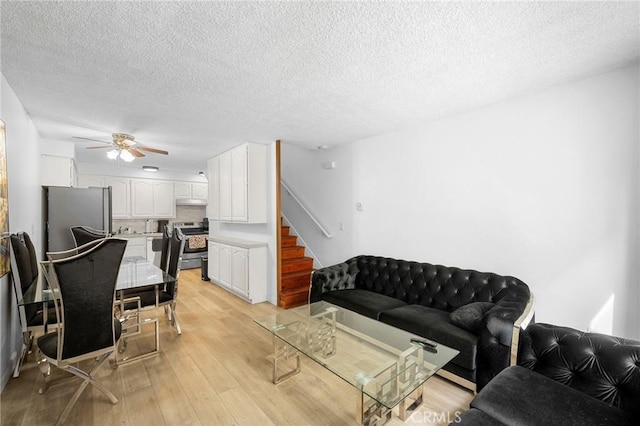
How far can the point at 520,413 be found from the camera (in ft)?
4.46

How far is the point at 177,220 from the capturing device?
7.25 meters

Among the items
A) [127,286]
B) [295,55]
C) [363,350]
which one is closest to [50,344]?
[127,286]

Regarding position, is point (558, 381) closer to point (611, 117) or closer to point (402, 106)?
point (611, 117)

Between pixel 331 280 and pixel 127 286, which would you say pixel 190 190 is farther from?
pixel 331 280

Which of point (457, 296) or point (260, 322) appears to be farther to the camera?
point (457, 296)

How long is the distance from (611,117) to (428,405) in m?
2.69

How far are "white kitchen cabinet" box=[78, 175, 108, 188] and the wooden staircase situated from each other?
4294 millimetres

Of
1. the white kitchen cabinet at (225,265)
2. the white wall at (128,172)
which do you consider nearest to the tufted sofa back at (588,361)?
the white kitchen cabinet at (225,265)

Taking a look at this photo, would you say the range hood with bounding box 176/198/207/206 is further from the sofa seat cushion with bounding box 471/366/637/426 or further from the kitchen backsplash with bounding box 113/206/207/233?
the sofa seat cushion with bounding box 471/366/637/426

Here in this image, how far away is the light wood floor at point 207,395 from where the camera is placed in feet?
6.10

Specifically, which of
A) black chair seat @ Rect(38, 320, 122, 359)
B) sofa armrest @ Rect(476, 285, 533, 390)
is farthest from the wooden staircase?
sofa armrest @ Rect(476, 285, 533, 390)

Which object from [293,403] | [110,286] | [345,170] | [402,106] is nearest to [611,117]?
[402,106]

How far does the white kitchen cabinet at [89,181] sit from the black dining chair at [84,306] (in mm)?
5115

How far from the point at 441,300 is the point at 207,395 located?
2.36 metres
